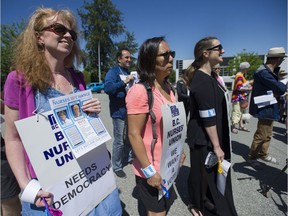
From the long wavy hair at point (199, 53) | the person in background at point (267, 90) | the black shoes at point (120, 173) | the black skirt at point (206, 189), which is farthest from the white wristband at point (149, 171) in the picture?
the person in background at point (267, 90)

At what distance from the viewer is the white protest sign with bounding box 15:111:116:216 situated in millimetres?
1065

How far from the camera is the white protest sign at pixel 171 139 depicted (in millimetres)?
1622

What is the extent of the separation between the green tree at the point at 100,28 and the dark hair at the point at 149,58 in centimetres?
3704

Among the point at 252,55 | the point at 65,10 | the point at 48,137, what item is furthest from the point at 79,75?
the point at 252,55

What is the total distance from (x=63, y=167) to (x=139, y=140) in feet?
2.03

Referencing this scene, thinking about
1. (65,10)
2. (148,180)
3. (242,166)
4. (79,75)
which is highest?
(65,10)

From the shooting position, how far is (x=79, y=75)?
159 cm

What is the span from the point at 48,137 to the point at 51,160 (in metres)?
0.13

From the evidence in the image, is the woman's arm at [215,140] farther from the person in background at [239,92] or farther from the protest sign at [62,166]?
the person in background at [239,92]

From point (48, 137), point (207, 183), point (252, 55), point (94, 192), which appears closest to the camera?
point (48, 137)

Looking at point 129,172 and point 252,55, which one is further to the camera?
point 252,55

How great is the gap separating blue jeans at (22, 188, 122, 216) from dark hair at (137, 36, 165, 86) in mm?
985

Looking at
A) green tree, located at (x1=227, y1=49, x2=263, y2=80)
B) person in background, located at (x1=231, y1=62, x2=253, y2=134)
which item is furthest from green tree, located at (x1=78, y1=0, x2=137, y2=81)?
person in background, located at (x1=231, y1=62, x2=253, y2=134)

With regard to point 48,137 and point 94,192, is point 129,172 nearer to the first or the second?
point 94,192
